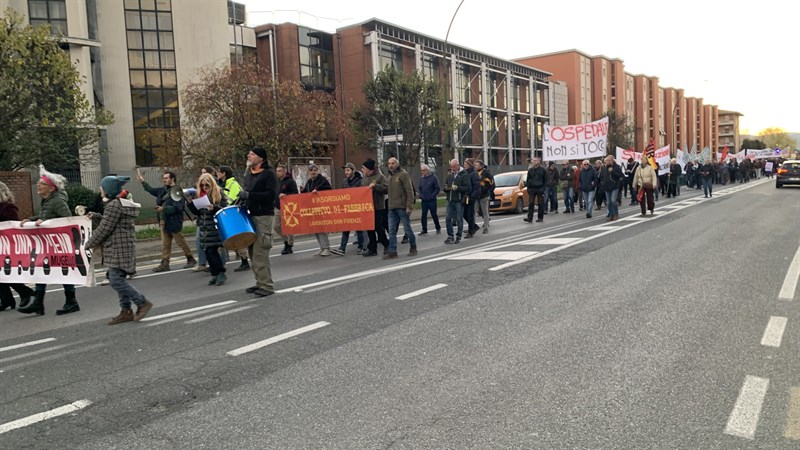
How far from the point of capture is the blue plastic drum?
25.0ft

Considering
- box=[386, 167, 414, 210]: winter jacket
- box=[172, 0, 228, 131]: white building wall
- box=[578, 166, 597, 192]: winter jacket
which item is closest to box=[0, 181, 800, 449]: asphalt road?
box=[386, 167, 414, 210]: winter jacket

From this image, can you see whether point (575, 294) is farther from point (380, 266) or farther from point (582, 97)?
point (582, 97)

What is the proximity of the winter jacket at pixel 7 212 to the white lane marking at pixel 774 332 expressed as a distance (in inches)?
353

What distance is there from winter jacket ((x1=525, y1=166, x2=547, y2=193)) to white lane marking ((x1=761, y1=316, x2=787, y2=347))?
1099 centimetres

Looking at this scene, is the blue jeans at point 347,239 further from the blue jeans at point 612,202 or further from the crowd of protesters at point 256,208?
the blue jeans at point 612,202

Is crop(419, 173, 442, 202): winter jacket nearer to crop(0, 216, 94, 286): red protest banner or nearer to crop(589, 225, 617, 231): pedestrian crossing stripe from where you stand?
crop(589, 225, 617, 231): pedestrian crossing stripe

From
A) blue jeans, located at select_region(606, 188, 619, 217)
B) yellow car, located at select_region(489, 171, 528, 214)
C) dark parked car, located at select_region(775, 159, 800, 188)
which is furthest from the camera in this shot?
dark parked car, located at select_region(775, 159, 800, 188)

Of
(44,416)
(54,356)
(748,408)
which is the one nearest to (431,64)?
(54,356)

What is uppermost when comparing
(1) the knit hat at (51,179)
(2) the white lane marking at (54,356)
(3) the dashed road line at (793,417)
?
(1) the knit hat at (51,179)

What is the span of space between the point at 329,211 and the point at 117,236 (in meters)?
5.60

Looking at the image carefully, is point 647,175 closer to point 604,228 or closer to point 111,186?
point 604,228

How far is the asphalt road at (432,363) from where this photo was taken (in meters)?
3.54

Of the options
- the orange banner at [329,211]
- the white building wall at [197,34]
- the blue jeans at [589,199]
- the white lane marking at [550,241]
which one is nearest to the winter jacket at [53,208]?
the orange banner at [329,211]

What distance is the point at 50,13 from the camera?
30203mm
